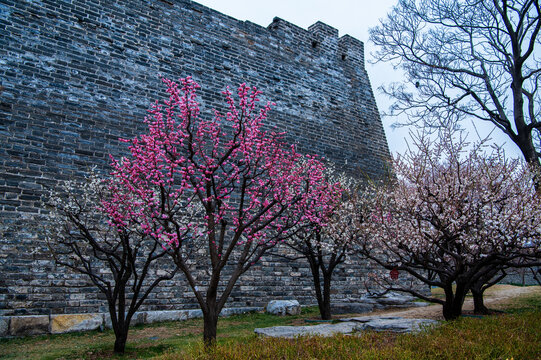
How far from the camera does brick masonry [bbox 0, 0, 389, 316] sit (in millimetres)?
7879

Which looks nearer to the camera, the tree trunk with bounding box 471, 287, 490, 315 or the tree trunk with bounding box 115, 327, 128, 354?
the tree trunk with bounding box 115, 327, 128, 354

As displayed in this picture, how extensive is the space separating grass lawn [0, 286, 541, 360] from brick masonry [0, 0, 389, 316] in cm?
102

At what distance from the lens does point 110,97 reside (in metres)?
9.53

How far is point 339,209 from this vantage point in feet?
31.5

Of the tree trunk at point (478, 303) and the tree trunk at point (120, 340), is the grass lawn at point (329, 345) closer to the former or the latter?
the tree trunk at point (120, 340)

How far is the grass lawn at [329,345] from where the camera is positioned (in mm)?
4051

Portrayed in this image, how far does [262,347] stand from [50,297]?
519 centimetres

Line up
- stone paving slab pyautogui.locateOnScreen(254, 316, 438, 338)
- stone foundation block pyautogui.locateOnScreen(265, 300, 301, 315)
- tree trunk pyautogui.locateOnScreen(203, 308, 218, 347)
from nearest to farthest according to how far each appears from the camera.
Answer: tree trunk pyautogui.locateOnScreen(203, 308, 218, 347) → stone paving slab pyautogui.locateOnScreen(254, 316, 438, 338) → stone foundation block pyautogui.locateOnScreen(265, 300, 301, 315)

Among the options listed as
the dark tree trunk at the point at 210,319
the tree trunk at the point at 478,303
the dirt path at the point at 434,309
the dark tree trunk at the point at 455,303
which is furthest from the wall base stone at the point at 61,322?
the tree trunk at the point at 478,303

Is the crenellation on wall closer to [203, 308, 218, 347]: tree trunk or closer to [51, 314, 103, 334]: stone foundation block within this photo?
[51, 314, 103, 334]: stone foundation block

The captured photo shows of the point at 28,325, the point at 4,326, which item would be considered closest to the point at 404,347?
the point at 28,325

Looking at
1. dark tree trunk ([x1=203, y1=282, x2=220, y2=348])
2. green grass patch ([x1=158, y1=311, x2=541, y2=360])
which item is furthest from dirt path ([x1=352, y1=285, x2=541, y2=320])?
dark tree trunk ([x1=203, y1=282, x2=220, y2=348])

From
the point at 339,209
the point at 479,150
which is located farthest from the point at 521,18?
the point at 339,209

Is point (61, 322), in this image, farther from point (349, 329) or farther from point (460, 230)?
point (460, 230)
